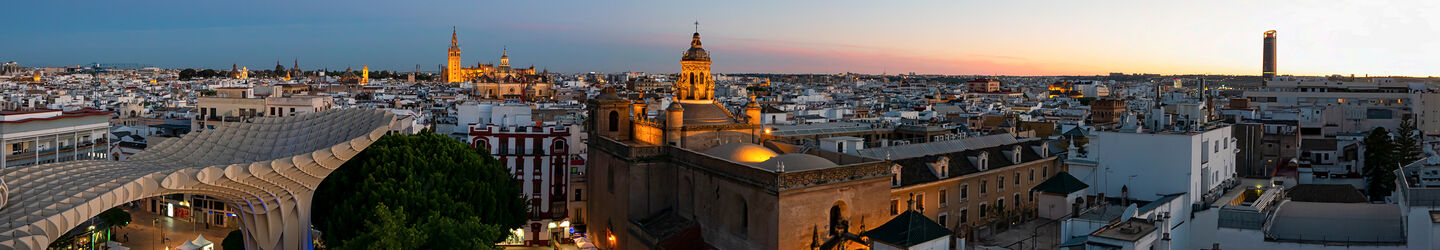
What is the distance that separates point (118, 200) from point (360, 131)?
11.0m

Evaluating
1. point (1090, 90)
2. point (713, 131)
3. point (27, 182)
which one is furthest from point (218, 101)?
point (1090, 90)

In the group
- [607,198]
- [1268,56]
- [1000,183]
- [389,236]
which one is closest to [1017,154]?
[1000,183]

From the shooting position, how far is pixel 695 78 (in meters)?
37.5

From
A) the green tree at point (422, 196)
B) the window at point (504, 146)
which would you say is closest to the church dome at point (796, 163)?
the green tree at point (422, 196)

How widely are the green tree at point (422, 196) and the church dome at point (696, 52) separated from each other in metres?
8.83

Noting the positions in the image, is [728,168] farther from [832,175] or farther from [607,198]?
[607,198]

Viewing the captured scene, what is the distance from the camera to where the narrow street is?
41.4 m

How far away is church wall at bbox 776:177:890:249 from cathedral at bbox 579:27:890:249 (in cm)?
3

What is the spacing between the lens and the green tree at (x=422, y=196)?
1073 inches

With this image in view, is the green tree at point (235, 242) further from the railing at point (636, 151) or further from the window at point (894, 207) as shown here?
the window at point (894, 207)

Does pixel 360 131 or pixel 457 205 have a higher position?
pixel 360 131

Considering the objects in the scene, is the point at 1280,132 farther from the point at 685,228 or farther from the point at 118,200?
the point at 118,200

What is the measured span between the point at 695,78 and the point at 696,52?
1.11 m

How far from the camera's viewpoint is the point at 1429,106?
222 feet
